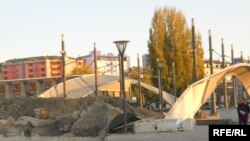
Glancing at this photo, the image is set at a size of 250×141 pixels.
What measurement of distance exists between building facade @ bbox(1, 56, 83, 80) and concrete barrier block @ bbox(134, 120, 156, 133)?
151396 mm

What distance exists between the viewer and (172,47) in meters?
60.3

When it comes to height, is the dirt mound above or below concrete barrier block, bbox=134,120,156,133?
above

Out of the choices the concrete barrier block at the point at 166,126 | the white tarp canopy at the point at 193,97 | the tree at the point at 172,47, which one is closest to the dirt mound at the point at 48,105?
the white tarp canopy at the point at 193,97

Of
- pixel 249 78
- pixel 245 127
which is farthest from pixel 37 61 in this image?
pixel 245 127

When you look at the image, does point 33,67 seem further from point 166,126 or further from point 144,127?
point 166,126

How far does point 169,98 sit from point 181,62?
4.72m

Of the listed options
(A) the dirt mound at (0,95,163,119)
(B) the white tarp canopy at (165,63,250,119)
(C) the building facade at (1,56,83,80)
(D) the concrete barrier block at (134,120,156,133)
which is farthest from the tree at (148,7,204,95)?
(C) the building facade at (1,56,83,80)

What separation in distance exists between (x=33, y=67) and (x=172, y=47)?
13005cm

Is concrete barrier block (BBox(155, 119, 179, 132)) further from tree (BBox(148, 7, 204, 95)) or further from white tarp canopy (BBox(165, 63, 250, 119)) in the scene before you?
tree (BBox(148, 7, 204, 95))

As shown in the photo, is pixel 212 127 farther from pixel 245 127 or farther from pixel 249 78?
pixel 249 78

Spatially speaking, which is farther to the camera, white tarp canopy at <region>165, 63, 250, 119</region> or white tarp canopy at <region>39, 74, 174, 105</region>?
white tarp canopy at <region>39, 74, 174, 105</region>

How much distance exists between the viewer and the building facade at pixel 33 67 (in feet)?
584

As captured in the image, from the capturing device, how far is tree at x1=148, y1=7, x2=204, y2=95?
196ft

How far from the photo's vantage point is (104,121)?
22094mm
